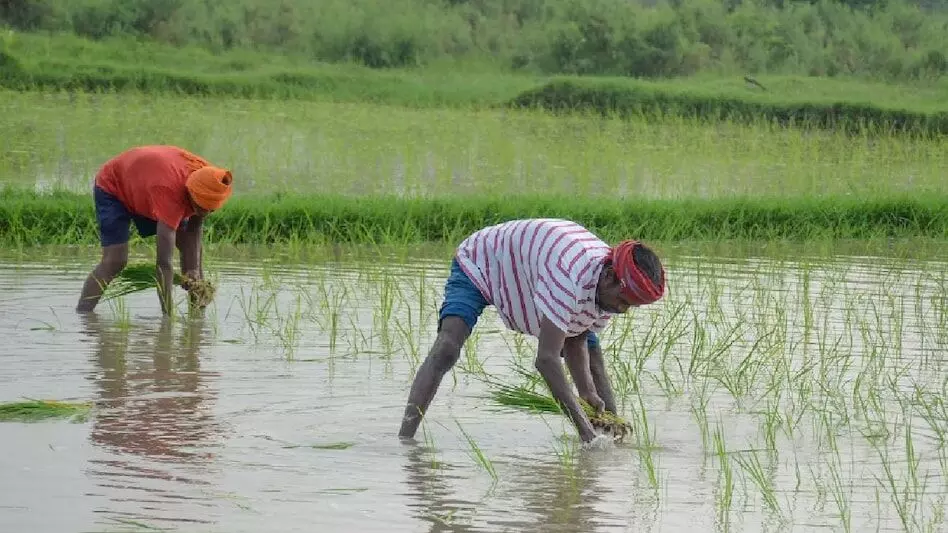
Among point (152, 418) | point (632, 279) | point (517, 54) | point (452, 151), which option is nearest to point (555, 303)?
point (632, 279)

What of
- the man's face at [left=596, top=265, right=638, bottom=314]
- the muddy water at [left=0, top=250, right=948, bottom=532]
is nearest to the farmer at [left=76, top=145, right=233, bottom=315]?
the muddy water at [left=0, top=250, right=948, bottom=532]

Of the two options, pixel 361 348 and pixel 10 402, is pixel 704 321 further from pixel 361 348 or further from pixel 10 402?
pixel 10 402

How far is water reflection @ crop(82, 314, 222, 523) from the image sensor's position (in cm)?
391

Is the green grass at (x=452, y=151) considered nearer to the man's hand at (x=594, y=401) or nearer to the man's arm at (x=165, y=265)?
the man's arm at (x=165, y=265)

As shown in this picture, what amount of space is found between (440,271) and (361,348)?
195 centimetres

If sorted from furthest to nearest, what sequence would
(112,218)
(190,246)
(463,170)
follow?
(463,170) → (190,246) → (112,218)

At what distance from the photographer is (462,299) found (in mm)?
4438

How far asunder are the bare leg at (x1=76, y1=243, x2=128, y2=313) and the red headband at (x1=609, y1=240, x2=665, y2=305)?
324 cm

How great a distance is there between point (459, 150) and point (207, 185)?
758 cm

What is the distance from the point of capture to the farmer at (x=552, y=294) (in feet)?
13.2

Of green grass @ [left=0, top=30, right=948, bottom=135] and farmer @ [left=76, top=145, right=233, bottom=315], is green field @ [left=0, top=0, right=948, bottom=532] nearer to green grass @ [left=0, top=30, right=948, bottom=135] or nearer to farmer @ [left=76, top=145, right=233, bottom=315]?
green grass @ [left=0, top=30, right=948, bottom=135]

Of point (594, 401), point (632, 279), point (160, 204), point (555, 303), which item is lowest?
point (594, 401)

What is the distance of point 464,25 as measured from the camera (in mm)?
25141

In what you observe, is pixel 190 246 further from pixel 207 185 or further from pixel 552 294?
pixel 552 294
